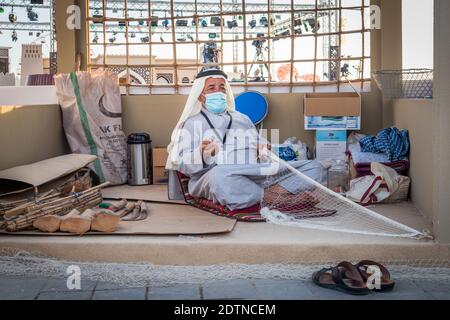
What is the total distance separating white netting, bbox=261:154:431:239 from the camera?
13.4ft

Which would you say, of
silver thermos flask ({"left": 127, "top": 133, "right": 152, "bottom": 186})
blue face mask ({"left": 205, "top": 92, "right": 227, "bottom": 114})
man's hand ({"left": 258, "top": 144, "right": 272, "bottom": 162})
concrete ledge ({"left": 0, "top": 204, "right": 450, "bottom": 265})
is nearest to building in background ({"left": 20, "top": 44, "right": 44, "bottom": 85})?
silver thermos flask ({"left": 127, "top": 133, "right": 152, "bottom": 186})

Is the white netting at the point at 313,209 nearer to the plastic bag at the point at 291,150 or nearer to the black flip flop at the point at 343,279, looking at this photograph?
the black flip flop at the point at 343,279

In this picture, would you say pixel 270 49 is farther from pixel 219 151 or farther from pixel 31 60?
pixel 31 60

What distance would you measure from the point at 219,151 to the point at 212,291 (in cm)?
180

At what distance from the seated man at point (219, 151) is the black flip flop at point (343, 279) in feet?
4.22

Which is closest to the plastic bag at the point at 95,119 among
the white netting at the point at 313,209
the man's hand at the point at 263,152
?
the man's hand at the point at 263,152

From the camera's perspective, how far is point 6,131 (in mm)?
5113

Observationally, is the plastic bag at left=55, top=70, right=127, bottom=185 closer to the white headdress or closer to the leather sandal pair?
the white headdress

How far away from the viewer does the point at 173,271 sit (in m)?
3.76

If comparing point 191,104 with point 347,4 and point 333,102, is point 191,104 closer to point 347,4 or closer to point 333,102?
point 333,102

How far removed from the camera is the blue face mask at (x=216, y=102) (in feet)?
17.6

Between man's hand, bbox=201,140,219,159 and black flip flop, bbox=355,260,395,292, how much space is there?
1.74 meters
